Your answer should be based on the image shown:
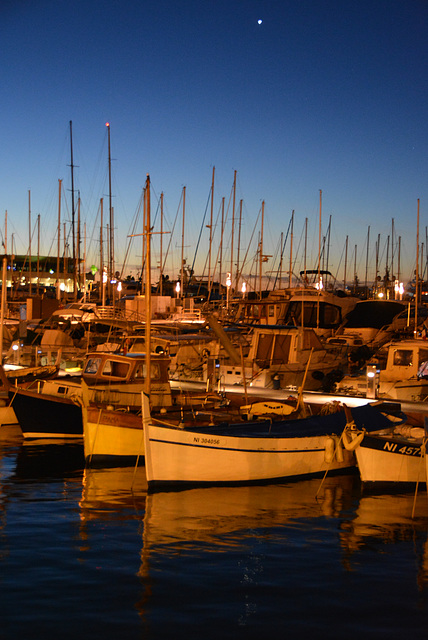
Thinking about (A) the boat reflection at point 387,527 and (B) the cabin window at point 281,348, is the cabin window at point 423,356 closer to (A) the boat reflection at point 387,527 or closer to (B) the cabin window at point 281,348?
(B) the cabin window at point 281,348

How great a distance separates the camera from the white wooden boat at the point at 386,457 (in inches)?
595

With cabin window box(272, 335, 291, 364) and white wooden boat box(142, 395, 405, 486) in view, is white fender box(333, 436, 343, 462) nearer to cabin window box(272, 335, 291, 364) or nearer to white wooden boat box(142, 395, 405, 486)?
white wooden boat box(142, 395, 405, 486)

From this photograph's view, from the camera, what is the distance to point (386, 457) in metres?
15.2

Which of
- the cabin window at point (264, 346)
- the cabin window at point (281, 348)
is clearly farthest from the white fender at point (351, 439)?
the cabin window at point (264, 346)

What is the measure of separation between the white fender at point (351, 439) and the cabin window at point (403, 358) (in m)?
10.9

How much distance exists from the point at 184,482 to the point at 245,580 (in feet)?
16.7

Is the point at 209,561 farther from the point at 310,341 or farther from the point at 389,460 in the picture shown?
the point at 310,341

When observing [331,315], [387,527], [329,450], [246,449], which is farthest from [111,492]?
[331,315]

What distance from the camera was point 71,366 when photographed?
28.7 meters

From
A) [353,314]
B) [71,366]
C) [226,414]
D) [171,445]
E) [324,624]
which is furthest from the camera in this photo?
[353,314]

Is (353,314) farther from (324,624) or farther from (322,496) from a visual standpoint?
(324,624)

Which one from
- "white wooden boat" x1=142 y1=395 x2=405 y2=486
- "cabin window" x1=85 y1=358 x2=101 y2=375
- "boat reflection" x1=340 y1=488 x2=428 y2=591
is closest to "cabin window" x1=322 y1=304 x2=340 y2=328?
"cabin window" x1=85 y1=358 x2=101 y2=375

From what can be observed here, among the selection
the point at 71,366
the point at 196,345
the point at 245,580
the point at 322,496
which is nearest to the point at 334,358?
the point at 196,345

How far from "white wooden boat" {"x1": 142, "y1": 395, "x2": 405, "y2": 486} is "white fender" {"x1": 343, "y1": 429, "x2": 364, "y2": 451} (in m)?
0.59
